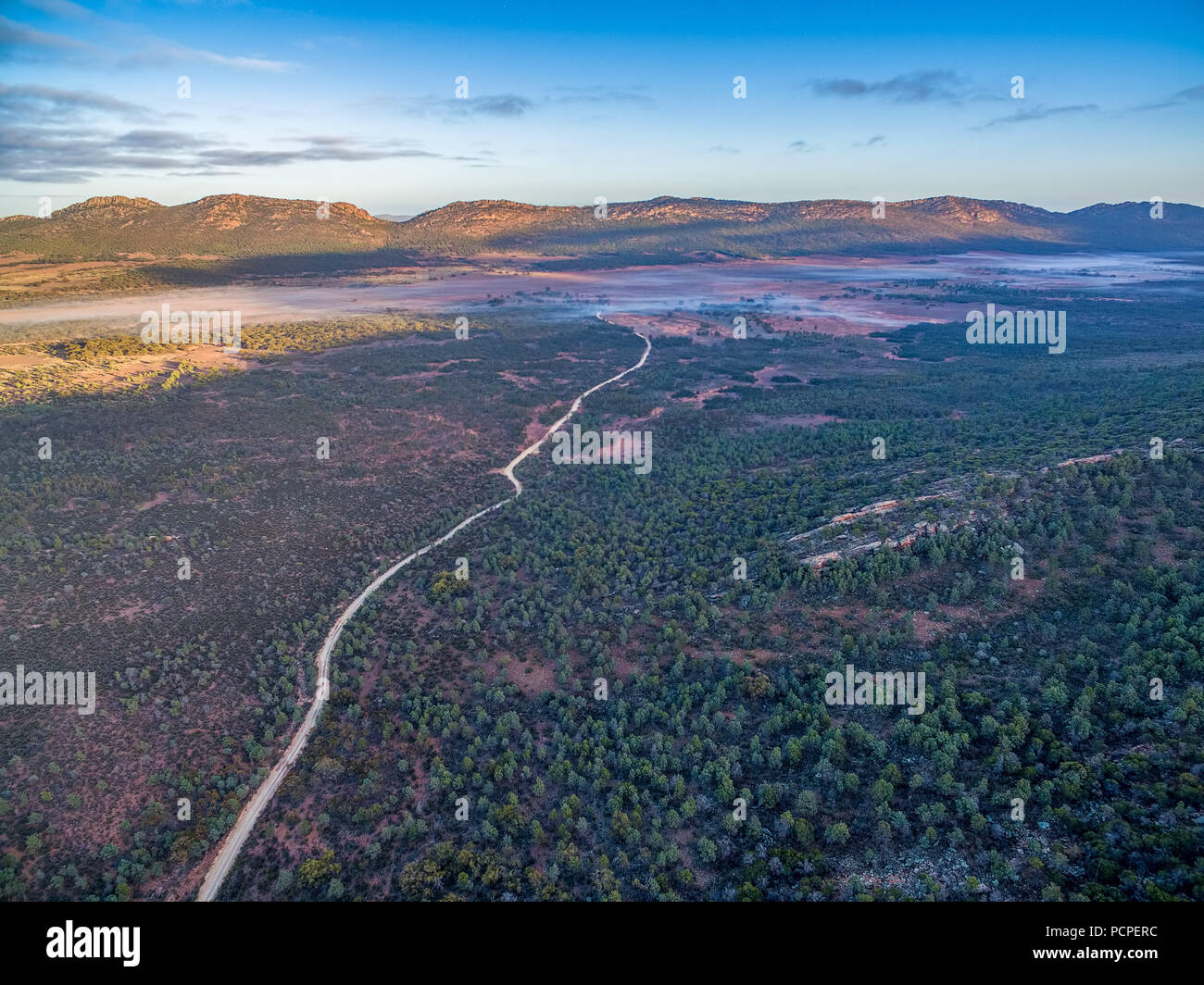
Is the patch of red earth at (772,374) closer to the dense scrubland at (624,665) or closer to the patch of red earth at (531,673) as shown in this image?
the dense scrubland at (624,665)

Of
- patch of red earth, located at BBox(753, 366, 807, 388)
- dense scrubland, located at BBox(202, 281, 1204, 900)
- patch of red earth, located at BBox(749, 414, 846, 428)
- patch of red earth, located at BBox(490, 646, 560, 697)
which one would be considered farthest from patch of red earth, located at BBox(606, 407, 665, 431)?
patch of red earth, located at BBox(490, 646, 560, 697)

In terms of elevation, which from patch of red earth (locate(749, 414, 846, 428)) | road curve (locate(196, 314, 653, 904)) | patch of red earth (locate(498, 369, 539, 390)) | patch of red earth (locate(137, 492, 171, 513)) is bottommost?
road curve (locate(196, 314, 653, 904))

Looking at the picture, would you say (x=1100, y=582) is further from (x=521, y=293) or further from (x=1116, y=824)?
(x=521, y=293)

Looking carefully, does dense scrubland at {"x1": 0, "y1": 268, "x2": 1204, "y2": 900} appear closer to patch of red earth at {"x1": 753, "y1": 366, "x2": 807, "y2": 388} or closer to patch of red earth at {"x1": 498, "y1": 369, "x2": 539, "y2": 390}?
patch of red earth at {"x1": 753, "y1": 366, "x2": 807, "y2": 388}

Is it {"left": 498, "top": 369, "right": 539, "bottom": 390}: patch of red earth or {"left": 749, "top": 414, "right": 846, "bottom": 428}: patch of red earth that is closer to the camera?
{"left": 749, "top": 414, "right": 846, "bottom": 428}: patch of red earth

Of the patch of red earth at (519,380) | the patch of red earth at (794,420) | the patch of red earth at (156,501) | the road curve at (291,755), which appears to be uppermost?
the patch of red earth at (519,380)

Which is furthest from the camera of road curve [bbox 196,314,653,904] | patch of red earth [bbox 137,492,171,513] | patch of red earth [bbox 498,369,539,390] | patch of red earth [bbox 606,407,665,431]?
patch of red earth [bbox 498,369,539,390]

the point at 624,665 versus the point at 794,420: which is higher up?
the point at 794,420

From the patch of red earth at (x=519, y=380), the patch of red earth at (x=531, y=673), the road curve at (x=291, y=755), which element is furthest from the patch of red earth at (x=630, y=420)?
the patch of red earth at (x=531, y=673)

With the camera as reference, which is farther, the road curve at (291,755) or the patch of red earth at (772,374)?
the patch of red earth at (772,374)

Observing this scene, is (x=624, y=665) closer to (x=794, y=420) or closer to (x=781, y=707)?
(x=781, y=707)

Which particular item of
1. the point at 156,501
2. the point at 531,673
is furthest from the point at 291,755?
the point at 156,501
